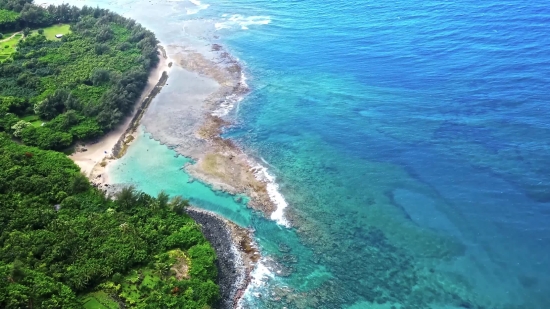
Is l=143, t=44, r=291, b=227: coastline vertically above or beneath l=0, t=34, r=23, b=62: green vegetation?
beneath

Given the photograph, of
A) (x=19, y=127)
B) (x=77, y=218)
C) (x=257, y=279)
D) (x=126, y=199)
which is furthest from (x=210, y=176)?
(x=19, y=127)

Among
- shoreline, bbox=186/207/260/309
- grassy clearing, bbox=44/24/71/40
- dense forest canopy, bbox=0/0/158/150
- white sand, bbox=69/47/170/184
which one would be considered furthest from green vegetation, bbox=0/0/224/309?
grassy clearing, bbox=44/24/71/40

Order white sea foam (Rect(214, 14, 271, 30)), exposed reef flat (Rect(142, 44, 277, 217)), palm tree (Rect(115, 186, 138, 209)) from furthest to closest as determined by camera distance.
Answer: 1. white sea foam (Rect(214, 14, 271, 30))
2. exposed reef flat (Rect(142, 44, 277, 217))
3. palm tree (Rect(115, 186, 138, 209))

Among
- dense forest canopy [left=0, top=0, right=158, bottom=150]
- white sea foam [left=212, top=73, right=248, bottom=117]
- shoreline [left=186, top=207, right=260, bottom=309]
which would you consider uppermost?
dense forest canopy [left=0, top=0, right=158, bottom=150]

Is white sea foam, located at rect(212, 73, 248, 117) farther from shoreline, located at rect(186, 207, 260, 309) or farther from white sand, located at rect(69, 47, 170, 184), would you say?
shoreline, located at rect(186, 207, 260, 309)

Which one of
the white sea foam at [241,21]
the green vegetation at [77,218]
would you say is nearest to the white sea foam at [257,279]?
the green vegetation at [77,218]

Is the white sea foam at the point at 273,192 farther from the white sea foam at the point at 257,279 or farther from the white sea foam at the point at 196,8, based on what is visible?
the white sea foam at the point at 196,8

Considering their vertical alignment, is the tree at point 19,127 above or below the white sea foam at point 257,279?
above
